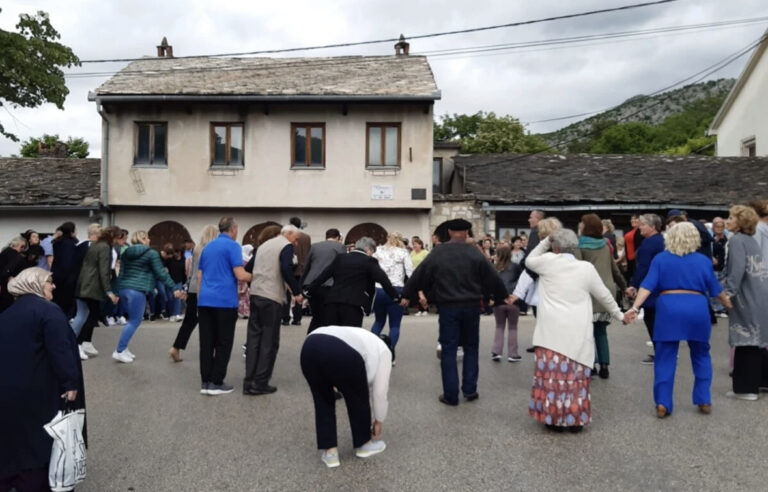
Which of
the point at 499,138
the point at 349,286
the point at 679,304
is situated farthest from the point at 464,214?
the point at 499,138

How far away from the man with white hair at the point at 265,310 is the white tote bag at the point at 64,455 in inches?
146

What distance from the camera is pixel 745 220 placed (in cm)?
742

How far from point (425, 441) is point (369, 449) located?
635 millimetres

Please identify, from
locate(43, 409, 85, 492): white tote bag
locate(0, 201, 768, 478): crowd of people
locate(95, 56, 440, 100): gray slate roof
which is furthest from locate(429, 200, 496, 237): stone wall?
locate(43, 409, 85, 492): white tote bag

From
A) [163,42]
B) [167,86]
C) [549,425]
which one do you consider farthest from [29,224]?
[549,425]

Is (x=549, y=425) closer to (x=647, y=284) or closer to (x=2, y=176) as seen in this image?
(x=647, y=284)

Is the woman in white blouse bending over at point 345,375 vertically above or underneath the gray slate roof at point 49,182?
underneath

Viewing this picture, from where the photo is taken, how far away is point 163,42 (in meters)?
→ 28.5

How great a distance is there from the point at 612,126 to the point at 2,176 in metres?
55.9

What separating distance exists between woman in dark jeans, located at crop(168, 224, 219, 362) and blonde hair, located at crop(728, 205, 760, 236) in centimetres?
579

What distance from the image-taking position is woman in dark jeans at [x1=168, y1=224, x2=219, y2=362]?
28.5 ft

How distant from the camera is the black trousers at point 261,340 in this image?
26.0 feet

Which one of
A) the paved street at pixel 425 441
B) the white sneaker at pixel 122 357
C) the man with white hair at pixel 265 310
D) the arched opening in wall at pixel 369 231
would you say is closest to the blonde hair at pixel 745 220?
the paved street at pixel 425 441

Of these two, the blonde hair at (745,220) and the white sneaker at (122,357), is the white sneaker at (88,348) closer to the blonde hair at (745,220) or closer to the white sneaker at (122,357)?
the white sneaker at (122,357)
